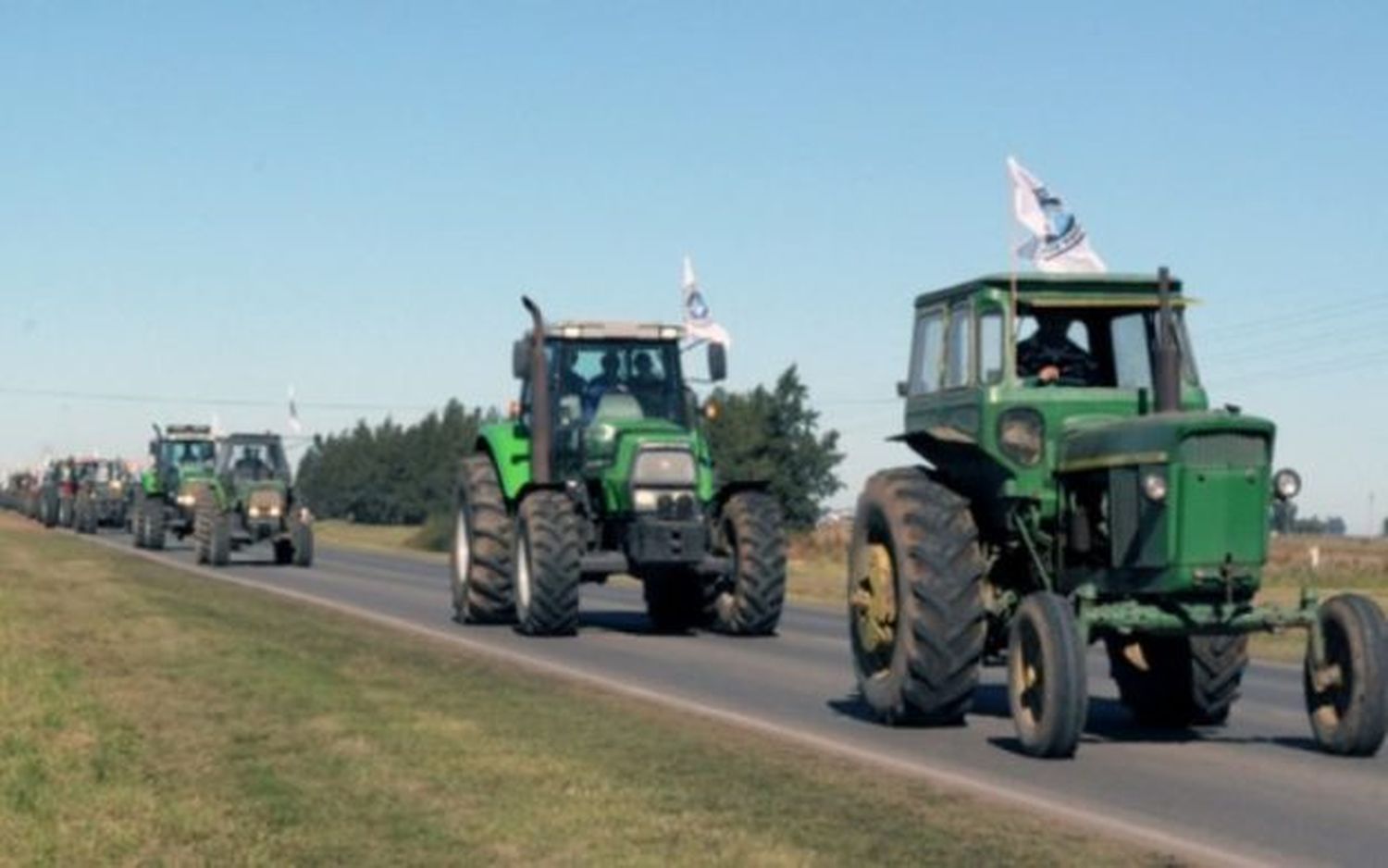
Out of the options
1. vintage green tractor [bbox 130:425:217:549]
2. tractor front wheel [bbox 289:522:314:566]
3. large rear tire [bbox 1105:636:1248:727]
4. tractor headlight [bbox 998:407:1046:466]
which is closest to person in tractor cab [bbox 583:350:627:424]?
large rear tire [bbox 1105:636:1248:727]

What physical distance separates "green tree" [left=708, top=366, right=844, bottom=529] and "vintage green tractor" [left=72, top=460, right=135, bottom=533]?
112 ft

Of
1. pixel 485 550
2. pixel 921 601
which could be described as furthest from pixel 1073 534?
pixel 485 550

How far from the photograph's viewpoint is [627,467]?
23203 millimetres

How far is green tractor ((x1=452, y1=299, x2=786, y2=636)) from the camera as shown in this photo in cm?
2297

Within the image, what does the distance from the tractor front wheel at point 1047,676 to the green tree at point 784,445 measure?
Result: 8583cm

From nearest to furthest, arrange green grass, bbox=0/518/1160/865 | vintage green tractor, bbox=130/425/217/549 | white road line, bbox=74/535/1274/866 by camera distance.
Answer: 1. green grass, bbox=0/518/1160/865
2. white road line, bbox=74/535/1274/866
3. vintage green tractor, bbox=130/425/217/549

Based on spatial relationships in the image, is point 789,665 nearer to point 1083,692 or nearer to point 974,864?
point 1083,692

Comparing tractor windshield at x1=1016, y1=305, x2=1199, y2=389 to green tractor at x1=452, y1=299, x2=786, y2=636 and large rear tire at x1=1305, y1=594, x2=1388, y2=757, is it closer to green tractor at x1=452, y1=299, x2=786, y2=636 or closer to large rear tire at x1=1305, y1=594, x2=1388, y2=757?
large rear tire at x1=1305, y1=594, x2=1388, y2=757

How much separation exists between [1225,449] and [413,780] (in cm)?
481

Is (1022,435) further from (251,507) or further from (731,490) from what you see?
(251,507)

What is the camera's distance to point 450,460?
145 metres

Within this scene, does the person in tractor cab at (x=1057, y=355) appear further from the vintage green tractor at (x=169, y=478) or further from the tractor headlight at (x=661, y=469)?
the vintage green tractor at (x=169, y=478)

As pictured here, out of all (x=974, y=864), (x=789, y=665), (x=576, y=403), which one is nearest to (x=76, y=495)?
(x=576, y=403)

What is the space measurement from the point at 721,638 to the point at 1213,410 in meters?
10.8
